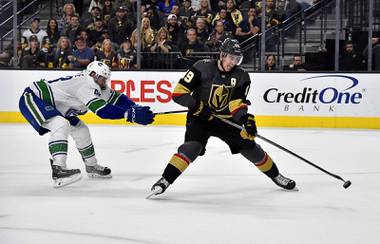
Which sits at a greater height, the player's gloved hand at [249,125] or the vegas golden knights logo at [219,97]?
the vegas golden knights logo at [219,97]

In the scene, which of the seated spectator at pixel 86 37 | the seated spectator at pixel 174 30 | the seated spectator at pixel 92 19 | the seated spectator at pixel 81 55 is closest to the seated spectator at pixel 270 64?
the seated spectator at pixel 174 30

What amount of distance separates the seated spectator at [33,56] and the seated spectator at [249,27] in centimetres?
289

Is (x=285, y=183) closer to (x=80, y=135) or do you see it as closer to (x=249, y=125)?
(x=249, y=125)

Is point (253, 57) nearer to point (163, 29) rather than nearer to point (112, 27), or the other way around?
→ point (163, 29)

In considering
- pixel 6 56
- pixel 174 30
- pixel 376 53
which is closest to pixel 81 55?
pixel 6 56

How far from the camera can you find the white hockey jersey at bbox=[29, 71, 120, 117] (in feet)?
16.9

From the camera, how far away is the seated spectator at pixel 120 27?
1070 centimetres

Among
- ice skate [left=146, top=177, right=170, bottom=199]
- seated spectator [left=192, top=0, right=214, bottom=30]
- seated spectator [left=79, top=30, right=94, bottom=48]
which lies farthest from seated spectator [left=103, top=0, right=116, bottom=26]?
ice skate [left=146, top=177, right=170, bottom=199]

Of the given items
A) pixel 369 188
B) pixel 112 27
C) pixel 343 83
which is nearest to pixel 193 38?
pixel 112 27

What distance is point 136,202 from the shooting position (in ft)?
15.0

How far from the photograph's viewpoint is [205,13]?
34.9 feet

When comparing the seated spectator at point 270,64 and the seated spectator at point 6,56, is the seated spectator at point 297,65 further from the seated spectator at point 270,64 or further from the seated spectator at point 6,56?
the seated spectator at point 6,56

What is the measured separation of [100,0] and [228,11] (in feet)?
7.10

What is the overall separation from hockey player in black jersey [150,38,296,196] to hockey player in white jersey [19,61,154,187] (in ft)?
1.32
